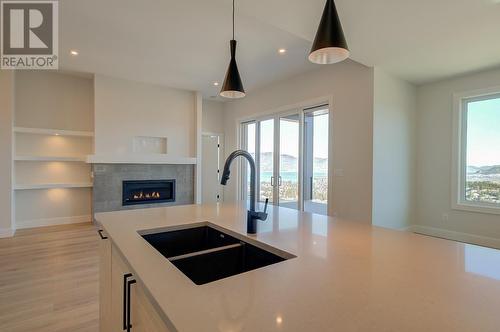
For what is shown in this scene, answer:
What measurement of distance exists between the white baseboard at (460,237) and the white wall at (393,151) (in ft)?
0.93

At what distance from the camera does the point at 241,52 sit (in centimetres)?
409

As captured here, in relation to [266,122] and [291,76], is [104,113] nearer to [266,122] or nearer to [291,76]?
[266,122]

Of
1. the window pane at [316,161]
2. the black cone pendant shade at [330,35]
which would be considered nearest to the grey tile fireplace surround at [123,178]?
the window pane at [316,161]

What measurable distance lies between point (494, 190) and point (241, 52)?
178 inches

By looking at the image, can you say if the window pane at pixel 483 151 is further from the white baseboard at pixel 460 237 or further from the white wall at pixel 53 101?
the white wall at pixel 53 101

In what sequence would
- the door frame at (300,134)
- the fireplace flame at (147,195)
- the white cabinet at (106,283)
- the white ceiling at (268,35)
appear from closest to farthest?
the white cabinet at (106,283) → the white ceiling at (268,35) → the door frame at (300,134) → the fireplace flame at (147,195)

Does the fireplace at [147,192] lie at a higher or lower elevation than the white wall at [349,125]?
lower

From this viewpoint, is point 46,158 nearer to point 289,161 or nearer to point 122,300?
point 289,161

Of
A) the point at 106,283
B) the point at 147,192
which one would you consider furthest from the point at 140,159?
the point at 106,283

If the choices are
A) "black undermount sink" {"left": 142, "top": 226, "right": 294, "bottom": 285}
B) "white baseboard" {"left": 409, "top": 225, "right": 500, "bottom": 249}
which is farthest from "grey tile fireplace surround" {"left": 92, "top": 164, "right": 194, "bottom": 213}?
"white baseboard" {"left": 409, "top": 225, "right": 500, "bottom": 249}

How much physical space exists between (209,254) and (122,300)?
417mm

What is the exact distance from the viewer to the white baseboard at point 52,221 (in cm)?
493

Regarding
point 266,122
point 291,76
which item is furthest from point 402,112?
point 266,122

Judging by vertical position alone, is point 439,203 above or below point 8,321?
above
